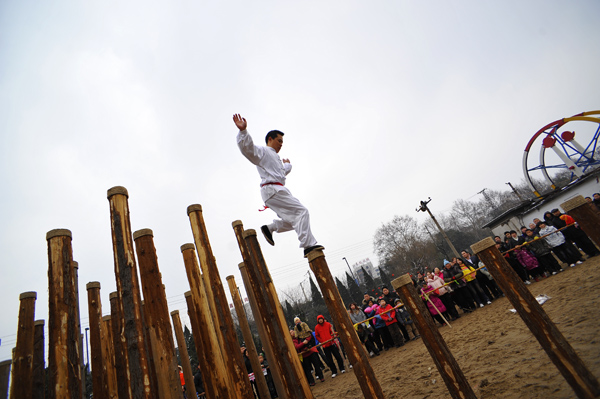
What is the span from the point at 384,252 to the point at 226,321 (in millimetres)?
45377

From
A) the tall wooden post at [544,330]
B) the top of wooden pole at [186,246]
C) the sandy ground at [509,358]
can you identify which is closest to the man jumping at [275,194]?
the top of wooden pole at [186,246]

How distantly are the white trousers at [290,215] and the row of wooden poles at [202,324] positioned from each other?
27.8 inches

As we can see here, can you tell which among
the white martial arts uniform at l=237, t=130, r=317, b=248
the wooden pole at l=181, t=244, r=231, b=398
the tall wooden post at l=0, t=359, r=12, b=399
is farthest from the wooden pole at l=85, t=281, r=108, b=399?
the white martial arts uniform at l=237, t=130, r=317, b=248

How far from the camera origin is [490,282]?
961 centimetres

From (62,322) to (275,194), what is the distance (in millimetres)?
2869

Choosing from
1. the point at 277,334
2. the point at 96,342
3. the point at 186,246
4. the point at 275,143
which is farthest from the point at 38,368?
the point at 275,143

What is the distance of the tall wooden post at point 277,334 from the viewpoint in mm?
3291

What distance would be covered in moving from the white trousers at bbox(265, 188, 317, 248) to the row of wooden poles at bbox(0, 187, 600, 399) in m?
0.71

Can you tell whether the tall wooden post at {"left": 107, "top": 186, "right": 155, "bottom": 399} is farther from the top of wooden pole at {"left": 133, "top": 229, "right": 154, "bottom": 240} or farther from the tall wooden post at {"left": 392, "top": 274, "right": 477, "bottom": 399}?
the tall wooden post at {"left": 392, "top": 274, "right": 477, "bottom": 399}

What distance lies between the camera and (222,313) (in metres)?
3.47

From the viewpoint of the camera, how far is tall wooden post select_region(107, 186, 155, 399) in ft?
7.80

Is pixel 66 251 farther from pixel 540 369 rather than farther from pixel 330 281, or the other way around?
pixel 540 369

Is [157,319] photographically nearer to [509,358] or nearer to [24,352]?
[24,352]

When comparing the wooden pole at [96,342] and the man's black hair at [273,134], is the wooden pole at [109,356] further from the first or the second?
the man's black hair at [273,134]
